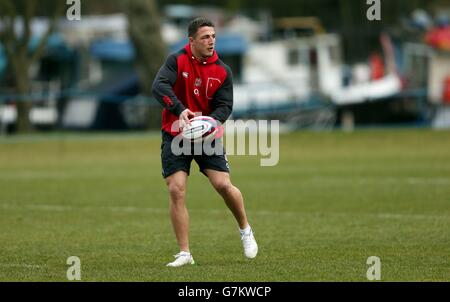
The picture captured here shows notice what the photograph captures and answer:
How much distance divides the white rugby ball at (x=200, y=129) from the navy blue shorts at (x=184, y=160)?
8.7 inches

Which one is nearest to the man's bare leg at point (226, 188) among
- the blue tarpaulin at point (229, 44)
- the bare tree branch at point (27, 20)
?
the bare tree branch at point (27, 20)

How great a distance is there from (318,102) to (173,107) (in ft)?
89.6

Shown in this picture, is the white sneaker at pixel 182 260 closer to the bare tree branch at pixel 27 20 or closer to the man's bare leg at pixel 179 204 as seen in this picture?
the man's bare leg at pixel 179 204

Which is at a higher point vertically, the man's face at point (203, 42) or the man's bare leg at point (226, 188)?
the man's face at point (203, 42)

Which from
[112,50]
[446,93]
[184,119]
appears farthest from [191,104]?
[112,50]

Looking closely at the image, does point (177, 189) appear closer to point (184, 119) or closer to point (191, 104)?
point (184, 119)

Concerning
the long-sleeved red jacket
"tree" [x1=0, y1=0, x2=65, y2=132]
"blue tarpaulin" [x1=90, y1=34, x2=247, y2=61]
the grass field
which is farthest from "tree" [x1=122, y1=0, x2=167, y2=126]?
the long-sleeved red jacket

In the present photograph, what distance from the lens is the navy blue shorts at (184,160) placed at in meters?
10.0

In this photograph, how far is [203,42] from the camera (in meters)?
9.99

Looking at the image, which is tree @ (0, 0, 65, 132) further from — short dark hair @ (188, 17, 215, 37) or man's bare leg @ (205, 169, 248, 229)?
man's bare leg @ (205, 169, 248, 229)

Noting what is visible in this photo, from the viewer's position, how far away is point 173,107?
388 inches

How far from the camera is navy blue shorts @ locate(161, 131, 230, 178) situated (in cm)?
1003

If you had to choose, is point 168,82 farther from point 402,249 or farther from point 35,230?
point 35,230

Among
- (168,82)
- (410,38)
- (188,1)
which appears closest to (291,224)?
(168,82)
